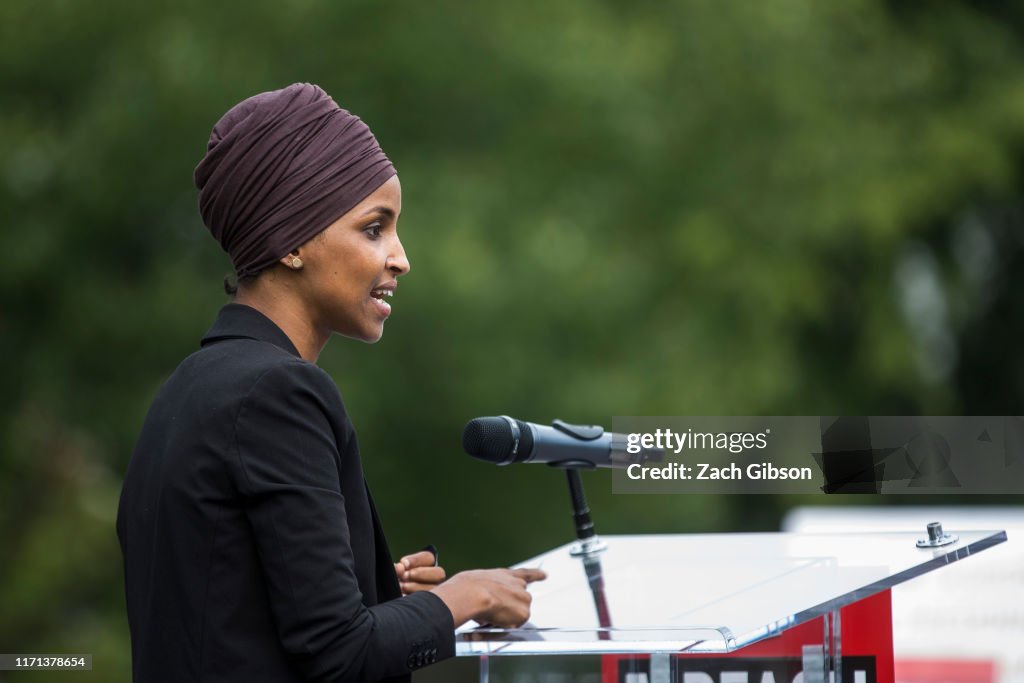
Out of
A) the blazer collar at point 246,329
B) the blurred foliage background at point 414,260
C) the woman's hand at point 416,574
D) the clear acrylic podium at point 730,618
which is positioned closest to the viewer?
the blazer collar at point 246,329

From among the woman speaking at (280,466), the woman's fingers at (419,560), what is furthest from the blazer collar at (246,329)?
the woman's fingers at (419,560)

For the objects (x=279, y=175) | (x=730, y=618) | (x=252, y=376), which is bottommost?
(x=730, y=618)

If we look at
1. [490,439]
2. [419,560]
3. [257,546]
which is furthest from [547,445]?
[257,546]

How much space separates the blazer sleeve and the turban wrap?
264 millimetres

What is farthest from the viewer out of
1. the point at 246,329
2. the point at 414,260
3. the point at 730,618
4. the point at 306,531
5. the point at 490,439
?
the point at 414,260

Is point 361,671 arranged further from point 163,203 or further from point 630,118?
point 630,118

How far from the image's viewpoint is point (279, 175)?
6.84 feet

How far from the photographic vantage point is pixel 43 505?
7215 millimetres

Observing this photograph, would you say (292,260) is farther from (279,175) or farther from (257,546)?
(257,546)

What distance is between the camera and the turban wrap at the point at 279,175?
6.84 feet

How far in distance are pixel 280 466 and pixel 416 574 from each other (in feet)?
1.96

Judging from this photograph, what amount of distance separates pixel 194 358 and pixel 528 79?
270 inches

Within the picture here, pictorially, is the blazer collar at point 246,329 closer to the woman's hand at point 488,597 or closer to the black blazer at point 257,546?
the black blazer at point 257,546

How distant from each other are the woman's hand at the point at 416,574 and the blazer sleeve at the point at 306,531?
0.47m
